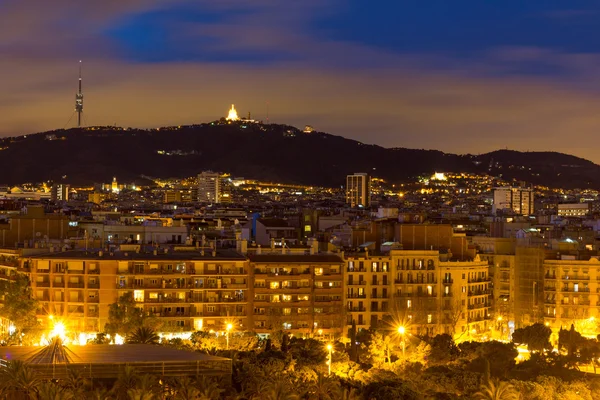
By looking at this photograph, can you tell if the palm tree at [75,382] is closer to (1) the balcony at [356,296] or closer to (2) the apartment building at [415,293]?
(2) the apartment building at [415,293]

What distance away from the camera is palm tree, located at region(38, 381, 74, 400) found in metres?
37.4

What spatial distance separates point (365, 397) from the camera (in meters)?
43.2

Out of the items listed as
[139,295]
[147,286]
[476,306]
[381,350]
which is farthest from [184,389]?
[476,306]

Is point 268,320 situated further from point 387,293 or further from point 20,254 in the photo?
point 20,254

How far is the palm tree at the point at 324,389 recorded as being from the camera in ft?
139

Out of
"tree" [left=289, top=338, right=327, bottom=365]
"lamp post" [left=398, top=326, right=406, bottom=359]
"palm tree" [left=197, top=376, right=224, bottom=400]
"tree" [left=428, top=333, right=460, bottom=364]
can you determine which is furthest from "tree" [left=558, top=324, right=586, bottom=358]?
"palm tree" [left=197, top=376, right=224, bottom=400]

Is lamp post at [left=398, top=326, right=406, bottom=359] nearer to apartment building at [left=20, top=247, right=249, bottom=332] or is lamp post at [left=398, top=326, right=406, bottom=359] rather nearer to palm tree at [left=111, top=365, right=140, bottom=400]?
apartment building at [left=20, top=247, right=249, bottom=332]

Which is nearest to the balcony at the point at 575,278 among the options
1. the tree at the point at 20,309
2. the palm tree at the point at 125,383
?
the tree at the point at 20,309

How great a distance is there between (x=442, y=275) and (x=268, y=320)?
1089 cm

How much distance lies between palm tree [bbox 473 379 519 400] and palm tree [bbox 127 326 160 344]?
1518cm

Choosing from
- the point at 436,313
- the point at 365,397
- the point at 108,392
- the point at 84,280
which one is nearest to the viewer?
the point at 108,392

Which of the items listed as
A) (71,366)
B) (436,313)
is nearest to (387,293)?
(436,313)

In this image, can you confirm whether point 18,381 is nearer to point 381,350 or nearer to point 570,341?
point 381,350

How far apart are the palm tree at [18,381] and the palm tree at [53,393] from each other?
1.72ft
